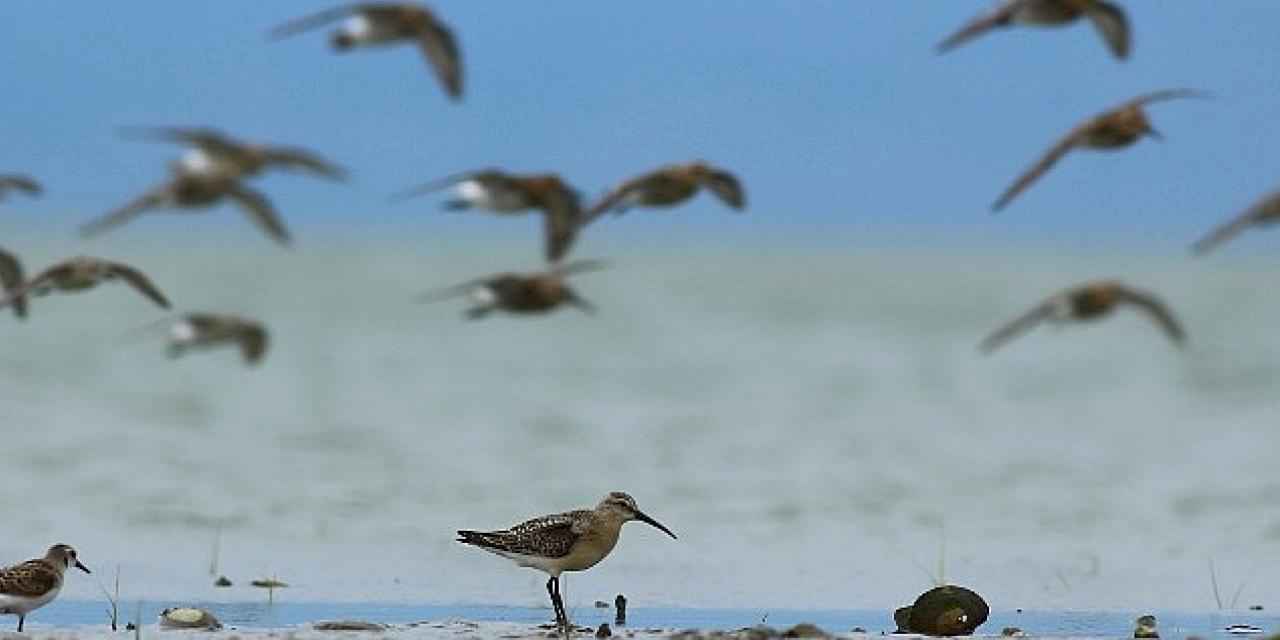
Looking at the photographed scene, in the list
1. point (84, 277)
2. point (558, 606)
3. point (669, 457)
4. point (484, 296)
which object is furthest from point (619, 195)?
point (669, 457)

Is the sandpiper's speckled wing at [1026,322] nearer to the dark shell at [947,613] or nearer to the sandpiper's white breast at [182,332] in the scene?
the dark shell at [947,613]

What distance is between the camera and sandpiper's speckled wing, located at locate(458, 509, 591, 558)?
1661cm

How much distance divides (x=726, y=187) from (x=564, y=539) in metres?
2.64

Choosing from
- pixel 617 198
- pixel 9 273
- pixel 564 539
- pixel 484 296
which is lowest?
pixel 564 539

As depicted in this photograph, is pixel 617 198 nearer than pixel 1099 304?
No

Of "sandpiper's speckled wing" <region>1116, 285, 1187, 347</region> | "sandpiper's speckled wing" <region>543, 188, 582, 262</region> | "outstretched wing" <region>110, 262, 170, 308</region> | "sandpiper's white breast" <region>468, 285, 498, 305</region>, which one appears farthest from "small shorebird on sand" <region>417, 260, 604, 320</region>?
"sandpiper's speckled wing" <region>1116, 285, 1187, 347</region>

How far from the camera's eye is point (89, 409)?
35.3 metres

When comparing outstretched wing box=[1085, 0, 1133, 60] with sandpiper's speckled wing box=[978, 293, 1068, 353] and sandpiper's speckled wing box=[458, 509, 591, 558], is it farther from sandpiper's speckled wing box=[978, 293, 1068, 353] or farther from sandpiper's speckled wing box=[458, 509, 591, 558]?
sandpiper's speckled wing box=[458, 509, 591, 558]

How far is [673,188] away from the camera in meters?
14.8

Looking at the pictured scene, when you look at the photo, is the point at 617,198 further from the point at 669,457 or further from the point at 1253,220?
the point at 669,457

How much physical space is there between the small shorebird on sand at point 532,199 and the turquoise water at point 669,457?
14.5ft

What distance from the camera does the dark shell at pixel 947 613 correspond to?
16156 millimetres

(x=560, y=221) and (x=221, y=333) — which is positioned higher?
(x=560, y=221)

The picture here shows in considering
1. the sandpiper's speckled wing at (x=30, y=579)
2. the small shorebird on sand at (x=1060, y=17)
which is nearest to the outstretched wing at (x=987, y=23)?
the small shorebird on sand at (x=1060, y=17)
